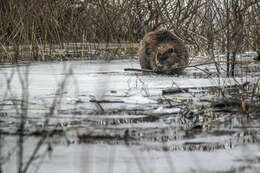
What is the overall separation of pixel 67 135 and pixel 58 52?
5132mm

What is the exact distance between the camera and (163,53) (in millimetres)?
4355

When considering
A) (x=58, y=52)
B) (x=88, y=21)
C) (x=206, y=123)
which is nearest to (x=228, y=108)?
(x=206, y=123)

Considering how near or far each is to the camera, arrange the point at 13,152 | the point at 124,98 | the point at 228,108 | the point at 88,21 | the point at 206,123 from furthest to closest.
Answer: the point at 88,21 → the point at 124,98 → the point at 228,108 → the point at 206,123 → the point at 13,152

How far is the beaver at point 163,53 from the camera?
434 centimetres

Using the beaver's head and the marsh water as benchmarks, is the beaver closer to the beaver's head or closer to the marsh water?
the beaver's head

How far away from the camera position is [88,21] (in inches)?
300

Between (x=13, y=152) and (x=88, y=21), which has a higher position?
(x=88, y=21)

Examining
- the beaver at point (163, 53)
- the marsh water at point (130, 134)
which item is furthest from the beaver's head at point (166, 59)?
the marsh water at point (130, 134)

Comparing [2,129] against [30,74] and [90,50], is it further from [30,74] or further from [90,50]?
[90,50]

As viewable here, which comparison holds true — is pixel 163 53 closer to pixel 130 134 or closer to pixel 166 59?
pixel 166 59

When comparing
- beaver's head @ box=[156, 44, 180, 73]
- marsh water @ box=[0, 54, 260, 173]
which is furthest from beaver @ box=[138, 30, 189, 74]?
marsh water @ box=[0, 54, 260, 173]

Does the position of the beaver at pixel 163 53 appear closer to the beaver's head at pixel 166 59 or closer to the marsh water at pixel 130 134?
the beaver's head at pixel 166 59

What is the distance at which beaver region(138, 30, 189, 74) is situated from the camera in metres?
4.34

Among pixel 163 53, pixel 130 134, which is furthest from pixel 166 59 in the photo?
pixel 130 134
